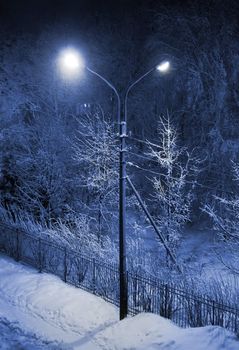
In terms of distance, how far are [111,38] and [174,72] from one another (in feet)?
25.9

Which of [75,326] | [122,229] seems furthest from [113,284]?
[122,229]

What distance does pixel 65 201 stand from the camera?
21.6 metres

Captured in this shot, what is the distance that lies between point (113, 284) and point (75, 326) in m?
2.03

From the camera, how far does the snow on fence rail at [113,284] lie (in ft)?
31.8

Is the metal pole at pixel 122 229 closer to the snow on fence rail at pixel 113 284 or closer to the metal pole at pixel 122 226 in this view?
the metal pole at pixel 122 226

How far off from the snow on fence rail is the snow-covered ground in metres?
0.54

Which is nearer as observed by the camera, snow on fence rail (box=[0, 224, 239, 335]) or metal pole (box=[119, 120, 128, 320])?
snow on fence rail (box=[0, 224, 239, 335])

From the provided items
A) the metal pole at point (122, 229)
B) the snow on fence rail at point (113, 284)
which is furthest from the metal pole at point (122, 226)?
the snow on fence rail at point (113, 284)

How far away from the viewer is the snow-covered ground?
28.1ft

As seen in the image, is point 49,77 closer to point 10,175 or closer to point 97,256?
point 10,175

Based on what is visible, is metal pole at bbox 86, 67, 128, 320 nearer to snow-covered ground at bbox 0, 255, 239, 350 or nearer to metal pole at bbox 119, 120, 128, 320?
metal pole at bbox 119, 120, 128, 320

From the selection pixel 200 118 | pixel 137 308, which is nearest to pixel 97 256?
pixel 137 308

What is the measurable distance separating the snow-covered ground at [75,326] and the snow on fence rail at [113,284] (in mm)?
541

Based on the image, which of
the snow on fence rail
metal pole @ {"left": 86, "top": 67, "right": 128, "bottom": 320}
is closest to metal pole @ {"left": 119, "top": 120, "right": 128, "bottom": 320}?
→ metal pole @ {"left": 86, "top": 67, "right": 128, "bottom": 320}
